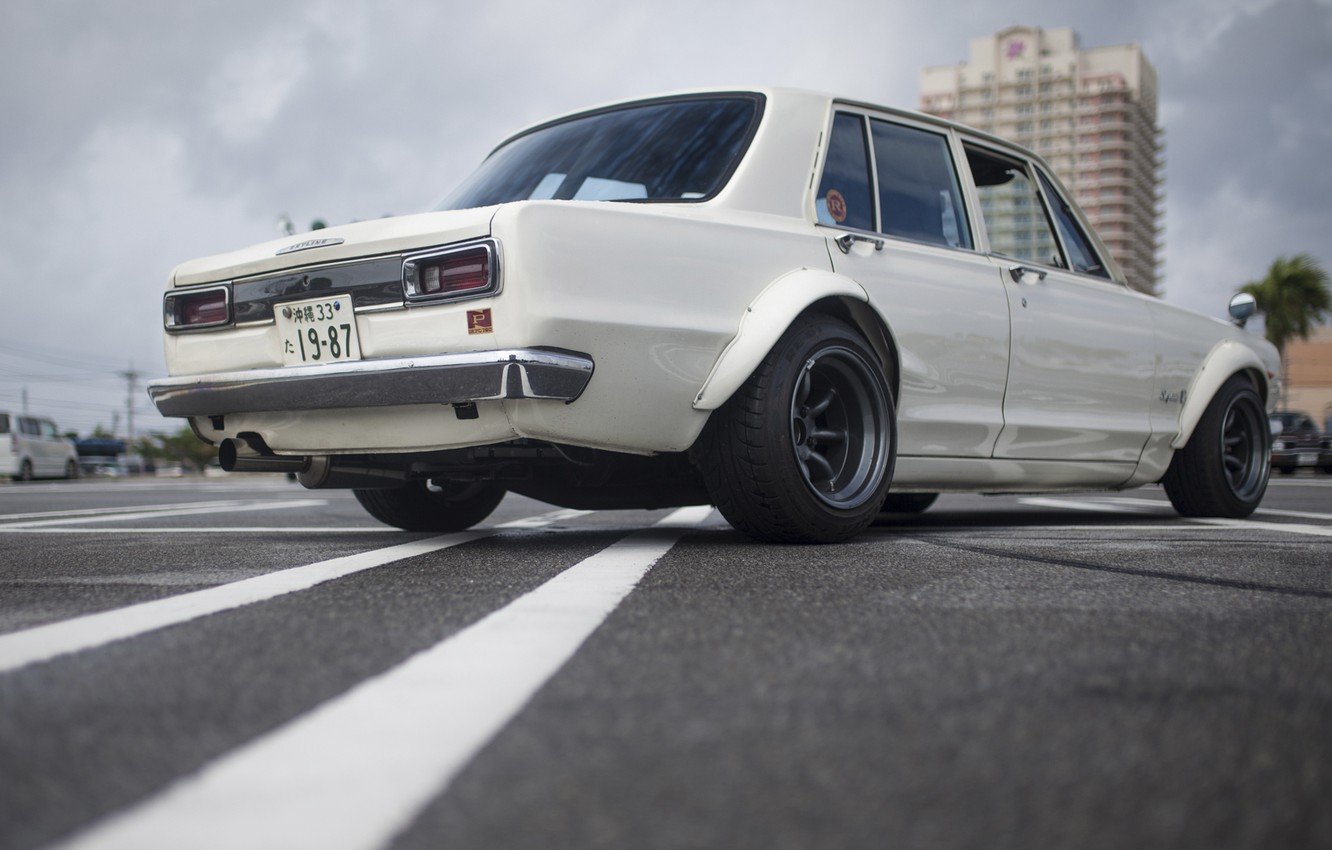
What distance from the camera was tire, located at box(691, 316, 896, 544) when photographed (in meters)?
3.82

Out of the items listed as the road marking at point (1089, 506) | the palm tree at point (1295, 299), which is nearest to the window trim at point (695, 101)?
the road marking at point (1089, 506)

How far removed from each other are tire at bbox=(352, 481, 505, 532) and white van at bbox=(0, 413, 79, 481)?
27.4m

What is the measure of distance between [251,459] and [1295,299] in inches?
1675

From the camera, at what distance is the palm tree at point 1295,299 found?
4012 centimetres

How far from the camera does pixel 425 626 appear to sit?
7.60ft

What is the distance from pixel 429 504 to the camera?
210 inches

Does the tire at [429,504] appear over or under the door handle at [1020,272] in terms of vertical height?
under

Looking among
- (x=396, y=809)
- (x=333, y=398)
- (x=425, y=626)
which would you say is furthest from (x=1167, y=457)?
(x=396, y=809)

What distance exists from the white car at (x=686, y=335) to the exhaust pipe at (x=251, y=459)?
0.01 m

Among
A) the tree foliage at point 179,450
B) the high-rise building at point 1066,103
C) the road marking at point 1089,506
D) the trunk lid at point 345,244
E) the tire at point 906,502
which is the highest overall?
the high-rise building at point 1066,103

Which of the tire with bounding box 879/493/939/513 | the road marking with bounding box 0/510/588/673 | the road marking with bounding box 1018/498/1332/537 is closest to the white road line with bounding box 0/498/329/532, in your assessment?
the road marking with bounding box 0/510/588/673

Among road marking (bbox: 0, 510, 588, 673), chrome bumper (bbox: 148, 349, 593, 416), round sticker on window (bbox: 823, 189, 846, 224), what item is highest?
round sticker on window (bbox: 823, 189, 846, 224)

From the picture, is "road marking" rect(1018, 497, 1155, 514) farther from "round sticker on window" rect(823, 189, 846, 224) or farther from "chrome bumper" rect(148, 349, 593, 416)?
"chrome bumper" rect(148, 349, 593, 416)

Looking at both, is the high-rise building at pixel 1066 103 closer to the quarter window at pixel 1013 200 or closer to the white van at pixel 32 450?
the white van at pixel 32 450
